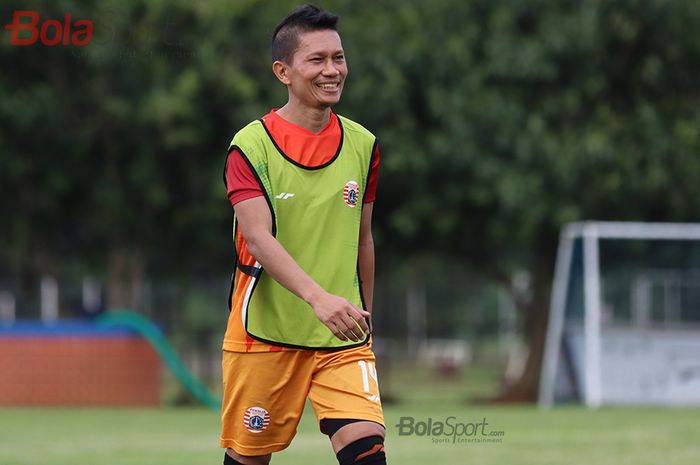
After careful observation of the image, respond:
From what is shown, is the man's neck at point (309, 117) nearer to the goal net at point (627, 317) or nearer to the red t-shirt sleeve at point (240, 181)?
the red t-shirt sleeve at point (240, 181)

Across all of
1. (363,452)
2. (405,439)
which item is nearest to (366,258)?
(363,452)

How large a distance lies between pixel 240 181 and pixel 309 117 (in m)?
0.43

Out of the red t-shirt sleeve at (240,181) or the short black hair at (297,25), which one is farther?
the short black hair at (297,25)

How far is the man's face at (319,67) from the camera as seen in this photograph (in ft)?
18.6

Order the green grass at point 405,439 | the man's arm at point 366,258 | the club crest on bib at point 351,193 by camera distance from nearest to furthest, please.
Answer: the club crest on bib at point 351,193 < the man's arm at point 366,258 < the green grass at point 405,439

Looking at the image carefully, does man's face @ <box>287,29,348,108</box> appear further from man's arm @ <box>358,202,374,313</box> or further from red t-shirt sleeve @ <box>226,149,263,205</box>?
man's arm @ <box>358,202,374,313</box>

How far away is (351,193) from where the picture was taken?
5773mm

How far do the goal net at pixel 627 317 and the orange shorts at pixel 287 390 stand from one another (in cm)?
1561

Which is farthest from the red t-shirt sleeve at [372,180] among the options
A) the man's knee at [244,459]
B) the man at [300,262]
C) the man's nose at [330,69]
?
the man's knee at [244,459]

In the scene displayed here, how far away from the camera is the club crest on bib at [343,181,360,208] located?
5750 mm

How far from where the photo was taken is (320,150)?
5.76 meters

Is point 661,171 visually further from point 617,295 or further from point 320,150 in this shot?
point 320,150

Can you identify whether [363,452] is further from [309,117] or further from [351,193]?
[309,117]

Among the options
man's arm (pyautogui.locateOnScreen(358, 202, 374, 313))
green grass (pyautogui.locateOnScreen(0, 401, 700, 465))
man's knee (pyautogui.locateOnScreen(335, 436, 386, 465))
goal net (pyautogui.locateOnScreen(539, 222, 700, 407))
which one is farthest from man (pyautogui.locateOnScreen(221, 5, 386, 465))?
goal net (pyautogui.locateOnScreen(539, 222, 700, 407))
